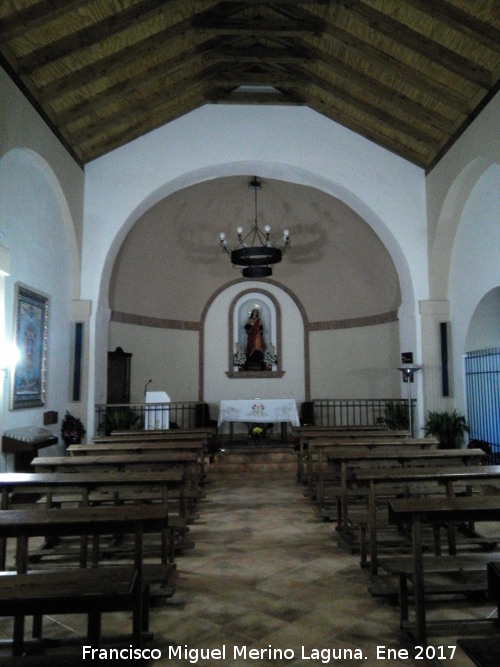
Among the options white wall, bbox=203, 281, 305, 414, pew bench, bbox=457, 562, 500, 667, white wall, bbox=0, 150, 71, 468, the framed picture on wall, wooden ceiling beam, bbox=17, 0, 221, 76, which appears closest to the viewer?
pew bench, bbox=457, 562, 500, 667

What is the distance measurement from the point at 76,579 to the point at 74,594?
186mm

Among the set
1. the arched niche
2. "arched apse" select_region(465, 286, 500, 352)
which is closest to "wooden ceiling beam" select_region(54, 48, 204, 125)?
"arched apse" select_region(465, 286, 500, 352)

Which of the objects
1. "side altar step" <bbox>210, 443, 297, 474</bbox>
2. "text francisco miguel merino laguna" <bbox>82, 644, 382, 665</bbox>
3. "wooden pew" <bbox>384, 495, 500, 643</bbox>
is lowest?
"text francisco miguel merino laguna" <bbox>82, 644, 382, 665</bbox>

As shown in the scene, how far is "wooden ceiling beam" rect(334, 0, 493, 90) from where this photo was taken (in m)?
6.43

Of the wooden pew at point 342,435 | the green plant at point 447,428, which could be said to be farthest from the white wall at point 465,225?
the wooden pew at point 342,435

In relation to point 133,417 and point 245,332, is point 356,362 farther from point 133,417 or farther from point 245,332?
point 133,417

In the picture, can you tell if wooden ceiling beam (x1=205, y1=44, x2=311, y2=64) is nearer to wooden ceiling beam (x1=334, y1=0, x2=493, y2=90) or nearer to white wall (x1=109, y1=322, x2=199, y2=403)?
wooden ceiling beam (x1=334, y1=0, x2=493, y2=90)

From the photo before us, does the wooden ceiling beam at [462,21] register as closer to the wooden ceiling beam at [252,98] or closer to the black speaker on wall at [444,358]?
the wooden ceiling beam at [252,98]

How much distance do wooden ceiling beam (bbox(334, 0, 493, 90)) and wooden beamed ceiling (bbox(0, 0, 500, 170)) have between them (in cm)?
1

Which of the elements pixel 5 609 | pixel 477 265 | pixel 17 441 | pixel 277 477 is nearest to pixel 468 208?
pixel 477 265

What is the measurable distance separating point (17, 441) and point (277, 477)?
11.9 ft

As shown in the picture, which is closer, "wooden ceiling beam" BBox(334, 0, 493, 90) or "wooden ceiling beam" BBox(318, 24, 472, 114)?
"wooden ceiling beam" BBox(334, 0, 493, 90)

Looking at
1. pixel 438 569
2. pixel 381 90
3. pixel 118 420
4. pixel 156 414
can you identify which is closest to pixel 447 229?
pixel 381 90

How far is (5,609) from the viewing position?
1.89 meters
